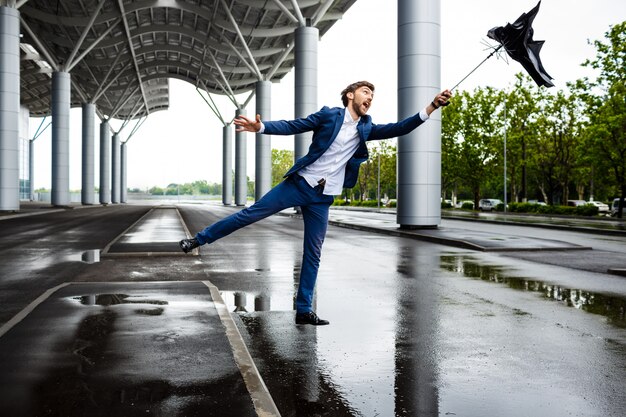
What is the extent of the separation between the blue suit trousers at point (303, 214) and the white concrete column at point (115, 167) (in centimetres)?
8822

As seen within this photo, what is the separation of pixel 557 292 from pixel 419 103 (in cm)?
1386

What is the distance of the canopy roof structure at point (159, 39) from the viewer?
44.2m

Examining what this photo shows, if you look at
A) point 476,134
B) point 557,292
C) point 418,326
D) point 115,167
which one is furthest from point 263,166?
point 115,167

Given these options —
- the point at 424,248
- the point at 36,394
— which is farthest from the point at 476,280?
the point at 36,394

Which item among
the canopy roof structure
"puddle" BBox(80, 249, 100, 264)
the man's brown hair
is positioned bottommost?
"puddle" BBox(80, 249, 100, 264)

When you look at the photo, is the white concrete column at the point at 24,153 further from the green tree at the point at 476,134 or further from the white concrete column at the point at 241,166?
the green tree at the point at 476,134

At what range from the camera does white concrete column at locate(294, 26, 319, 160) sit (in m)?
36.5

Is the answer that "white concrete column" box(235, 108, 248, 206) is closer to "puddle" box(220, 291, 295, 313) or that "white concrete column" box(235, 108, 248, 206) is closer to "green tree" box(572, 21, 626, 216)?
"green tree" box(572, 21, 626, 216)

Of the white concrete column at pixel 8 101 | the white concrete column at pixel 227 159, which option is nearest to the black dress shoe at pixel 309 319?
the white concrete column at pixel 8 101

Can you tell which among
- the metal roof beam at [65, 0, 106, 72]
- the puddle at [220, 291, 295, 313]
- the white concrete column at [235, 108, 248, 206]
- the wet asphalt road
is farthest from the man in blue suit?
the white concrete column at [235, 108, 248, 206]

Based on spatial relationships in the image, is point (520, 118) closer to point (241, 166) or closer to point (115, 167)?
point (241, 166)

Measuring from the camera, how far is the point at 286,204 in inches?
233

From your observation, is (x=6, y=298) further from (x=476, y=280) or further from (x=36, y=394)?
(x=476, y=280)

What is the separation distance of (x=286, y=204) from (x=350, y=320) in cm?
150
